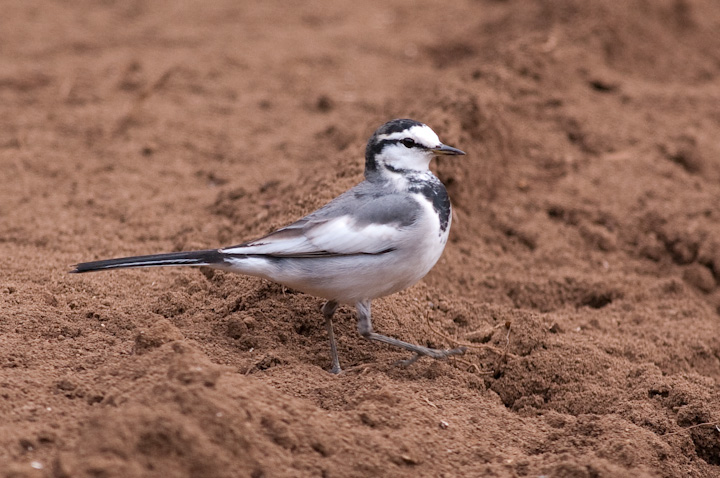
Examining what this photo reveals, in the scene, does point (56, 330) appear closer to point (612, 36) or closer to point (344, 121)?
point (344, 121)

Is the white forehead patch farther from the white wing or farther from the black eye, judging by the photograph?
the white wing

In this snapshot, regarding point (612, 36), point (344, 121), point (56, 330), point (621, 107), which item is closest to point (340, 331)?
point (56, 330)

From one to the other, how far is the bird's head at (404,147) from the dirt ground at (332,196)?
85cm

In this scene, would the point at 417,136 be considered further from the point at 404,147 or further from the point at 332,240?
the point at 332,240

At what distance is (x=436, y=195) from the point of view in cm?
493

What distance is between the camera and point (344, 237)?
4.67 meters

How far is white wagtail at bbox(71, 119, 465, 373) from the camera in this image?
462 centimetres

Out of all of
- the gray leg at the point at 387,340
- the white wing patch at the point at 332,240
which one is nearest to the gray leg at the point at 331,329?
the gray leg at the point at 387,340

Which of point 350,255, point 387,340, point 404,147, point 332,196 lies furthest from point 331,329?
point 332,196

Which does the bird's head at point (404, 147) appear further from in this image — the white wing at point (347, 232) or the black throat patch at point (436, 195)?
the white wing at point (347, 232)

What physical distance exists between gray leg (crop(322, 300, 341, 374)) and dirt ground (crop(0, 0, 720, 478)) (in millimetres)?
83

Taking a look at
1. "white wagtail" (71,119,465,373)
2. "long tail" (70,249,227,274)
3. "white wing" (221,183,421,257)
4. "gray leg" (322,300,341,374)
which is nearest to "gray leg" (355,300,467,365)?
"white wagtail" (71,119,465,373)

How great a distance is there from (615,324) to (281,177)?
9.81 ft

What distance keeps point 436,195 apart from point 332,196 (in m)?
1.12
